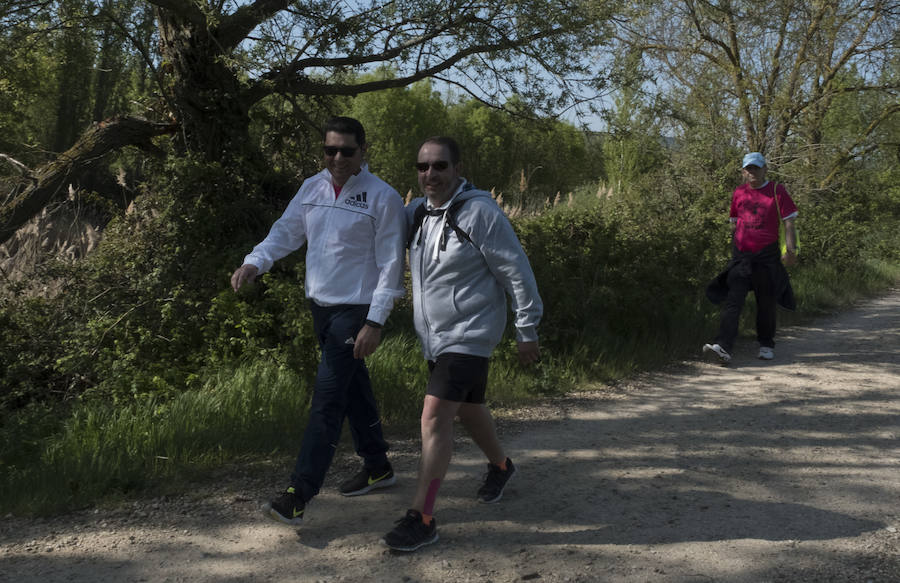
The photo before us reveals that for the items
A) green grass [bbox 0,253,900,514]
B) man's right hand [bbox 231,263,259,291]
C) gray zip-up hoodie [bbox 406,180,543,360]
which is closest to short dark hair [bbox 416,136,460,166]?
gray zip-up hoodie [bbox 406,180,543,360]

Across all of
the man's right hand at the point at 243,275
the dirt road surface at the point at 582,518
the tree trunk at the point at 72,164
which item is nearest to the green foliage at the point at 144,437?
the dirt road surface at the point at 582,518

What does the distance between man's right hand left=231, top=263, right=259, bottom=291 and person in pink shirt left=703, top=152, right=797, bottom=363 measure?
5359 millimetres

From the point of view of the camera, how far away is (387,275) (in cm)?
382

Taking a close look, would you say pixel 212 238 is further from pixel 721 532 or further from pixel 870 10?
pixel 870 10

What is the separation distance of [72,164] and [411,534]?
20.2 ft

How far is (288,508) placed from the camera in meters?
3.80

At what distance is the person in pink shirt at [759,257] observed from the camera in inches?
319

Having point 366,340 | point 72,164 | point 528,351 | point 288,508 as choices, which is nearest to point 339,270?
point 366,340

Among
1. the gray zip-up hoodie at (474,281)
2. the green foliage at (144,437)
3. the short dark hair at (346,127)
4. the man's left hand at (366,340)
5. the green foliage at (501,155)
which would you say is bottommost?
the green foliage at (144,437)

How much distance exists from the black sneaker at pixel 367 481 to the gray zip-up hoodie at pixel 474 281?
0.97m

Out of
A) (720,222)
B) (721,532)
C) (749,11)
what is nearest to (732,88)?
(720,222)

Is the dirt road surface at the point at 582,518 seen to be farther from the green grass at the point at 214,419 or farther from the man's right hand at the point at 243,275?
the man's right hand at the point at 243,275

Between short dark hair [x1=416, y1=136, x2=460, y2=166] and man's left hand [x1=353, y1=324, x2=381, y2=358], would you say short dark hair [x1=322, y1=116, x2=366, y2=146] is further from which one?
man's left hand [x1=353, y1=324, x2=381, y2=358]

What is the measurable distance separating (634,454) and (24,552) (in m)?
3.39
